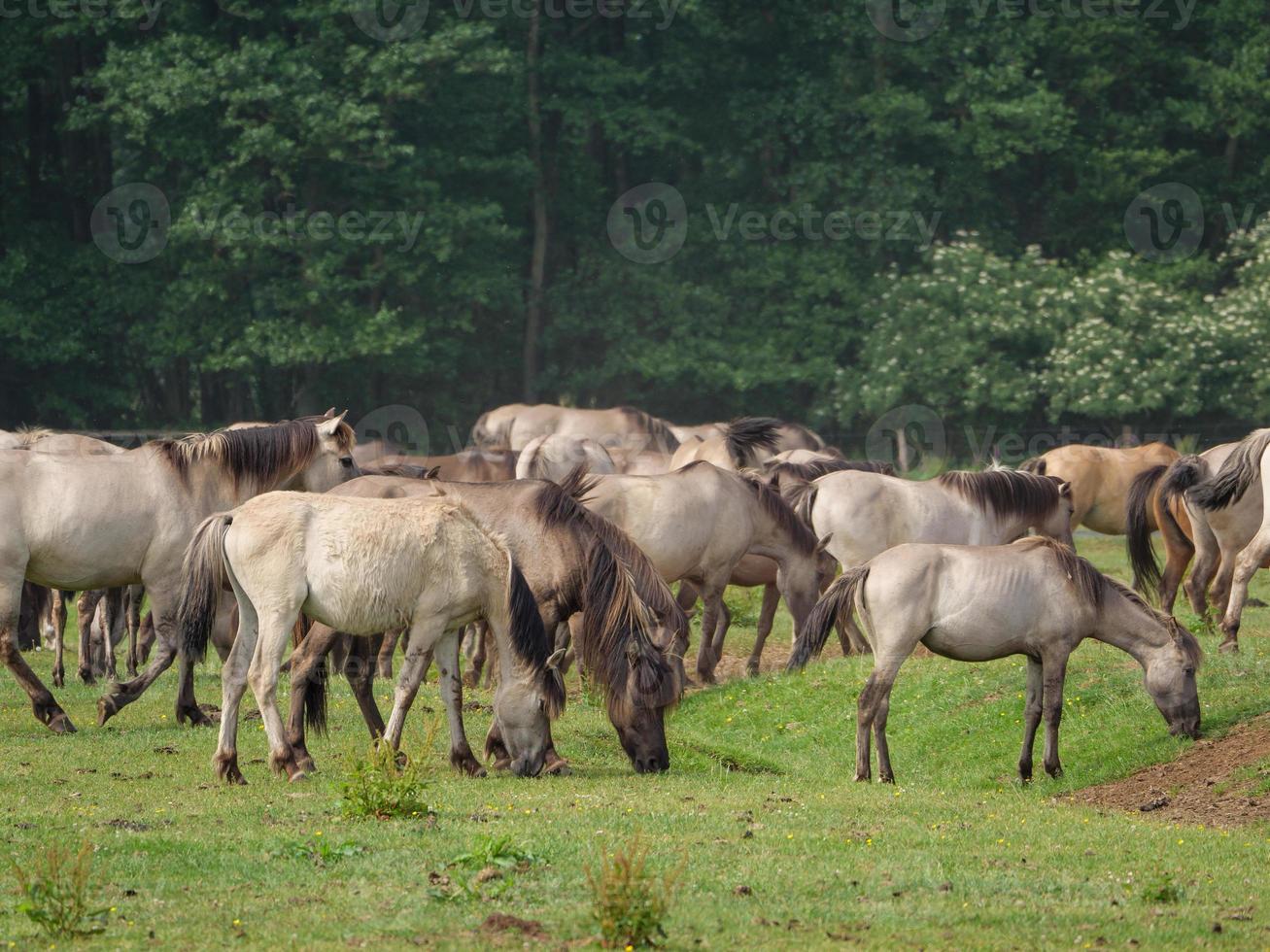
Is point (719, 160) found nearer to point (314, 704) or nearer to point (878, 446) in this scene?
Result: point (878, 446)

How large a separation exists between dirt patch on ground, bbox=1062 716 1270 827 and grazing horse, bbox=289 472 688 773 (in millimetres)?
2917

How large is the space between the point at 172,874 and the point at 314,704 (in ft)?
11.2

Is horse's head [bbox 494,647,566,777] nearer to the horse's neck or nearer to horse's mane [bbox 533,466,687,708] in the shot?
horse's mane [bbox 533,466,687,708]

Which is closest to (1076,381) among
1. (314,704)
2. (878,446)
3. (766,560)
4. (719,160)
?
(878,446)

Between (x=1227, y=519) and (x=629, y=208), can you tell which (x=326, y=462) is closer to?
(x=1227, y=519)

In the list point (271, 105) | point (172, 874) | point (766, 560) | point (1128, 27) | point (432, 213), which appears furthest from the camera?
point (1128, 27)

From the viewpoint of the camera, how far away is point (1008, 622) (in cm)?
1111

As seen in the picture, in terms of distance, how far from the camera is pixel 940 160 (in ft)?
146

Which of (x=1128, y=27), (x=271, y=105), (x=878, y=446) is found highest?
(x=1128, y=27)

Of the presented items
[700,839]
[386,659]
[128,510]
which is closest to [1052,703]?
[700,839]

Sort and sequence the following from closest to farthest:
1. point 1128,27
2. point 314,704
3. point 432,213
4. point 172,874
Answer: point 172,874
point 314,704
point 432,213
point 1128,27

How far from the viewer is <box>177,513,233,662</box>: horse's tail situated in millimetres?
10023

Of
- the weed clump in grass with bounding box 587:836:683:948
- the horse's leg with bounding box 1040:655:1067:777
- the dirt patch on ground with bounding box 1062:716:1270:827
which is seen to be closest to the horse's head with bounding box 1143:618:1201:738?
the dirt patch on ground with bounding box 1062:716:1270:827

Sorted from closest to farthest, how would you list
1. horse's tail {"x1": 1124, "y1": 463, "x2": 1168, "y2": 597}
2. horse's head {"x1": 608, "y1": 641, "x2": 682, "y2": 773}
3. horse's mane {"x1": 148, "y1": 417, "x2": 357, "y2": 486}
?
horse's head {"x1": 608, "y1": 641, "x2": 682, "y2": 773} → horse's mane {"x1": 148, "y1": 417, "x2": 357, "y2": 486} → horse's tail {"x1": 1124, "y1": 463, "x2": 1168, "y2": 597}
